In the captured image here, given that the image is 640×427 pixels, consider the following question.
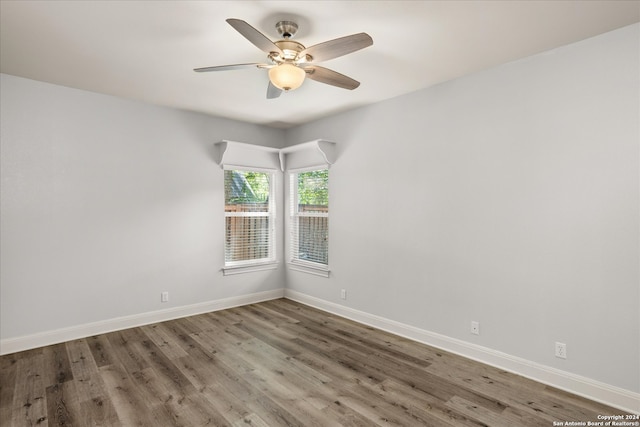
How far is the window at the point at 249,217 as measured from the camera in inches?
187

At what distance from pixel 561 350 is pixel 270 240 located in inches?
148

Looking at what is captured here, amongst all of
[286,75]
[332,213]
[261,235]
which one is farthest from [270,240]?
[286,75]

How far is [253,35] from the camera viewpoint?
76.0 inches

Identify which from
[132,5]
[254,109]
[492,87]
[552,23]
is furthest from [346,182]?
[132,5]

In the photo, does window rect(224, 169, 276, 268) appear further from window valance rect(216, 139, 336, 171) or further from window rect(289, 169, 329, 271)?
window rect(289, 169, 329, 271)

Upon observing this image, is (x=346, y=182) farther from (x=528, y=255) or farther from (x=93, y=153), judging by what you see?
(x=93, y=153)

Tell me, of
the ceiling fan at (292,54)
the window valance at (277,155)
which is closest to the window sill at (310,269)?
the window valance at (277,155)

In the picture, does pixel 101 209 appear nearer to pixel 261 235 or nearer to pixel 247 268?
pixel 247 268

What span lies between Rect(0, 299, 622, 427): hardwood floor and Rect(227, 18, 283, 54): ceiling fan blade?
235cm

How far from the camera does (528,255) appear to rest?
275cm

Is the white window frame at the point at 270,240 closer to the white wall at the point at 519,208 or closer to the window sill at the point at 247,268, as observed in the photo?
the window sill at the point at 247,268

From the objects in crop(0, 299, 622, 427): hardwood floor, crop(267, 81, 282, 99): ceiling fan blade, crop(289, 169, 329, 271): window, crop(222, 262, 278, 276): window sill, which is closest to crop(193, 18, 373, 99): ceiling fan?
crop(267, 81, 282, 99): ceiling fan blade

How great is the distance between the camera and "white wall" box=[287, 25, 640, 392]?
2340mm

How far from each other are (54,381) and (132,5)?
2837mm
